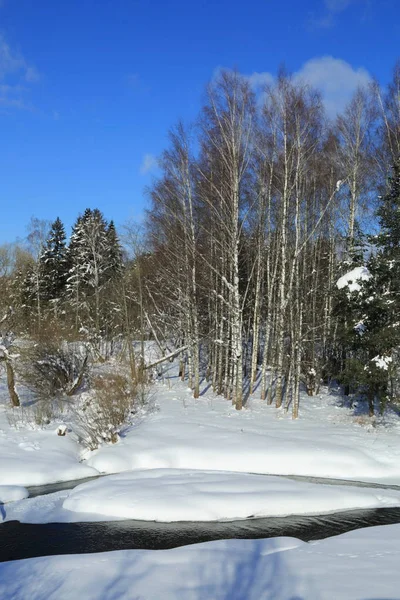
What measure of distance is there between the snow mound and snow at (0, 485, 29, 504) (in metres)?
1.33

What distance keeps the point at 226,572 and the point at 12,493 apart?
6.82 meters

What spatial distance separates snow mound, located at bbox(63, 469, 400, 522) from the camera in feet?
33.0

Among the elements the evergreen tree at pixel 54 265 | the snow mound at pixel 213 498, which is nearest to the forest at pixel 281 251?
the snow mound at pixel 213 498

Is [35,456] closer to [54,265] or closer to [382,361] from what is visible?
[382,361]

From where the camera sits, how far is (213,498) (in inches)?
412

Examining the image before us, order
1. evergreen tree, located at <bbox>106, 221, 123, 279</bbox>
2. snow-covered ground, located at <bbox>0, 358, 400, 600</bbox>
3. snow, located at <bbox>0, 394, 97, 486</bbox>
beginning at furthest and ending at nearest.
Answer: evergreen tree, located at <bbox>106, 221, 123, 279</bbox> < snow, located at <bbox>0, 394, 97, 486</bbox> < snow-covered ground, located at <bbox>0, 358, 400, 600</bbox>

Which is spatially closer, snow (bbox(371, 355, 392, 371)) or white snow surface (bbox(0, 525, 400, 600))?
white snow surface (bbox(0, 525, 400, 600))

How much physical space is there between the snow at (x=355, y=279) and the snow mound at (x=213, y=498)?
7109 mm

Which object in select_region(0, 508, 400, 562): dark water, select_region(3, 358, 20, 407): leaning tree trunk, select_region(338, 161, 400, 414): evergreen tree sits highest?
select_region(338, 161, 400, 414): evergreen tree

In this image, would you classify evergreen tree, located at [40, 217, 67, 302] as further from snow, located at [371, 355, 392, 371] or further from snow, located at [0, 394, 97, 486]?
snow, located at [371, 355, 392, 371]

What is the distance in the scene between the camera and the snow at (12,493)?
11297mm

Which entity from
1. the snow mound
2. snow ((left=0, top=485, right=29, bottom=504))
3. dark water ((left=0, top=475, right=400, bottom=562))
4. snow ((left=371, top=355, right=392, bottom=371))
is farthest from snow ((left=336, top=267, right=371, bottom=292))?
snow ((left=0, top=485, right=29, bottom=504))

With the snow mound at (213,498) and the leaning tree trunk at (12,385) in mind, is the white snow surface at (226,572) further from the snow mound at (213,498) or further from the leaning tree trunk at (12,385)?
the leaning tree trunk at (12,385)

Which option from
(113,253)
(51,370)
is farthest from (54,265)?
(51,370)
